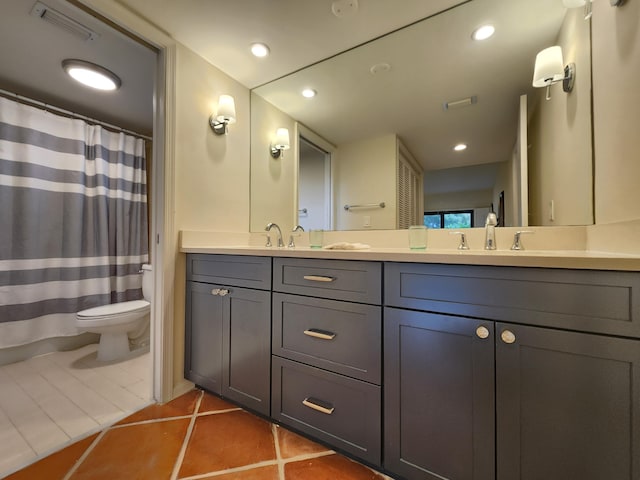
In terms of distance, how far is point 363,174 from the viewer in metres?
1.69

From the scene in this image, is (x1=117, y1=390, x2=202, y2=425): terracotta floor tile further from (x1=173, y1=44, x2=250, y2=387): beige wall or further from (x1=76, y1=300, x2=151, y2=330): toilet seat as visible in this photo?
(x1=76, y1=300, x2=151, y2=330): toilet seat

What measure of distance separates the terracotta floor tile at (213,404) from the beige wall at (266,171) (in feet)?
3.77

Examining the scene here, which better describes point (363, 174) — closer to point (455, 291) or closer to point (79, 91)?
point (455, 291)

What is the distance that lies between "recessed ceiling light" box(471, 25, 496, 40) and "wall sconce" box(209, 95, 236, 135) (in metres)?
1.43

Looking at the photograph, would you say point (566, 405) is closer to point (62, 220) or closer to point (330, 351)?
point (330, 351)

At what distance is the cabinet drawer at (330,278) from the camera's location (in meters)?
1.00

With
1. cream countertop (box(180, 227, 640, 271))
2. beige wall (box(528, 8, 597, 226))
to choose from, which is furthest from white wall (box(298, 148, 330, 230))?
beige wall (box(528, 8, 597, 226))

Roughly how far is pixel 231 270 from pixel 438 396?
1.09 metres

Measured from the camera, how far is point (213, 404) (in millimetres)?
1498

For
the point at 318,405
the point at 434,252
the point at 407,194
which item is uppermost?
the point at 407,194

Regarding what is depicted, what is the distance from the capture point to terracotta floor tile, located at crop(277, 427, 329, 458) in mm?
1147

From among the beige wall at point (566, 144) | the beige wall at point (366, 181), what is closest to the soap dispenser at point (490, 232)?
the beige wall at point (566, 144)

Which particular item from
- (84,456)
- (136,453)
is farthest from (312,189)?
(84,456)

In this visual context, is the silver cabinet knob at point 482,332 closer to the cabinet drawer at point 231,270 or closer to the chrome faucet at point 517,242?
the chrome faucet at point 517,242
